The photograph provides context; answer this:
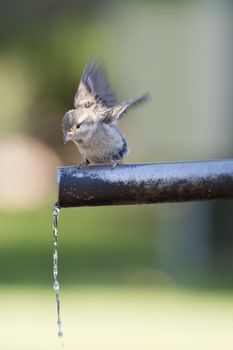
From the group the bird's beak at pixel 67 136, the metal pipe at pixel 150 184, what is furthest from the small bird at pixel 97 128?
the metal pipe at pixel 150 184

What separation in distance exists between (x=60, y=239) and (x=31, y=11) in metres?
9.57

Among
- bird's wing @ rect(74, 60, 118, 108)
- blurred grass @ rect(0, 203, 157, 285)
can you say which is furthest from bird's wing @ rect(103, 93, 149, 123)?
blurred grass @ rect(0, 203, 157, 285)

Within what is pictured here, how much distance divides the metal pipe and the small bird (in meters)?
1.93

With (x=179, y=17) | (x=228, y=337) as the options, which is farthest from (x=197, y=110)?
(x=228, y=337)

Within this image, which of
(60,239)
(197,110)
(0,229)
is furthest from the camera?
(0,229)

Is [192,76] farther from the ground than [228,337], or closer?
farther from the ground

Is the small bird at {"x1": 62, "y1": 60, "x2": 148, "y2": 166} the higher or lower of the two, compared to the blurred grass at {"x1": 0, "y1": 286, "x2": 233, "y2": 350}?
higher

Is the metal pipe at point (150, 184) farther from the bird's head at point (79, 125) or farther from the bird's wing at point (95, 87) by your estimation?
the bird's wing at point (95, 87)

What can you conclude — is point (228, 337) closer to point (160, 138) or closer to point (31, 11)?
point (160, 138)

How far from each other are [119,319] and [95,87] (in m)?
4.48

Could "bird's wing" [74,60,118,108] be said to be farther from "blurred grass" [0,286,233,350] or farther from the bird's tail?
"blurred grass" [0,286,233,350]

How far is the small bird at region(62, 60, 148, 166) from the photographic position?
6.66m

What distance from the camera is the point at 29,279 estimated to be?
1493cm

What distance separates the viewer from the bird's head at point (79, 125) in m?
6.59
